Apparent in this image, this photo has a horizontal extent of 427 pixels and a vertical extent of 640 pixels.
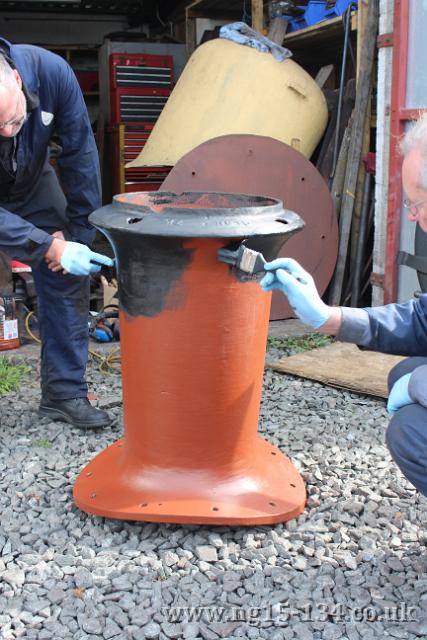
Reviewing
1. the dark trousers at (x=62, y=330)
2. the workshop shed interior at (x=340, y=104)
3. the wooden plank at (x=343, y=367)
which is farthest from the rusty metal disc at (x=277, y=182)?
the dark trousers at (x=62, y=330)

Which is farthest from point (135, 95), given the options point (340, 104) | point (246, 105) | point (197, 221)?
point (197, 221)

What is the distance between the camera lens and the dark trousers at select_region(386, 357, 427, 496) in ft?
6.04

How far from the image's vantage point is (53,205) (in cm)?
290

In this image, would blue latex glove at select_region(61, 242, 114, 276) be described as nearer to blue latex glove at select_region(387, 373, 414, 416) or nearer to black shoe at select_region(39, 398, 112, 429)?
black shoe at select_region(39, 398, 112, 429)

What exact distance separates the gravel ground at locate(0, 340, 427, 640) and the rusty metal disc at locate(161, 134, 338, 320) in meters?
1.90

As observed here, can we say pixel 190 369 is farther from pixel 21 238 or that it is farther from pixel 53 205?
pixel 53 205

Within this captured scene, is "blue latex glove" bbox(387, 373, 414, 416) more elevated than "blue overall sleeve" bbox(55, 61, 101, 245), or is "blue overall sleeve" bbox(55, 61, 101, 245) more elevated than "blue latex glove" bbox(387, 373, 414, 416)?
"blue overall sleeve" bbox(55, 61, 101, 245)

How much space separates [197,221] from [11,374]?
6.63 feet

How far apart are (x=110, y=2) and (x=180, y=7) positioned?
3.82ft

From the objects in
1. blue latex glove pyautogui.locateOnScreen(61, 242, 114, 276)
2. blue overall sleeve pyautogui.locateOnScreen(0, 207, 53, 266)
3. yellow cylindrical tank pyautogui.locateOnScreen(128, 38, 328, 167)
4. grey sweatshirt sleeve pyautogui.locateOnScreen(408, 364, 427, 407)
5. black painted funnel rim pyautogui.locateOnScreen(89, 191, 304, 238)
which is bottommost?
grey sweatshirt sleeve pyautogui.locateOnScreen(408, 364, 427, 407)

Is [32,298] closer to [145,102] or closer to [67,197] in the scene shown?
[67,197]

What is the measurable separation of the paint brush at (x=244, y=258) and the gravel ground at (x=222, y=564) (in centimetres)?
81

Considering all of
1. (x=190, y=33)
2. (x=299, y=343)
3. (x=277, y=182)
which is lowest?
(x=299, y=343)

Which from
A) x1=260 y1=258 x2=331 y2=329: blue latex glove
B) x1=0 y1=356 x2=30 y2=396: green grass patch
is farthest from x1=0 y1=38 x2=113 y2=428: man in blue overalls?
x1=260 y1=258 x2=331 y2=329: blue latex glove
